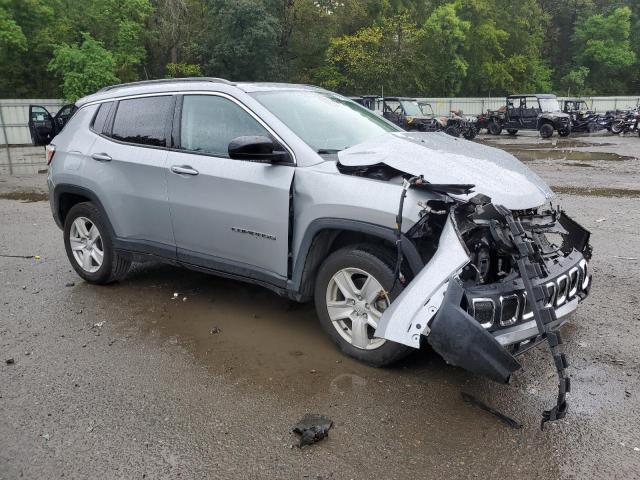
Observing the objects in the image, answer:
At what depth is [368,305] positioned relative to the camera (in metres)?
3.76

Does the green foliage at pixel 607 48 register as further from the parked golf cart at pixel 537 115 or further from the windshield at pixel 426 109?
the windshield at pixel 426 109

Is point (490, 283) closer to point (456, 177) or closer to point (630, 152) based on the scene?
point (456, 177)

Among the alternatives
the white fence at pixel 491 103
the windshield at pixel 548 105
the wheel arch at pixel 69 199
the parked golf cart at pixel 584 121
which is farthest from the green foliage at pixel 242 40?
the wheel arch at pixel 69 199

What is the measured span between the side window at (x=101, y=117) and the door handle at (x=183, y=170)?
4.13ft

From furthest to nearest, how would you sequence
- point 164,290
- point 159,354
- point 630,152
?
point 630,152
point 164,290
point 159,354

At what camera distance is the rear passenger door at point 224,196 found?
4094 mm

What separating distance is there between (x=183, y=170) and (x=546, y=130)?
25.9m

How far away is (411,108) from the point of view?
2492cm

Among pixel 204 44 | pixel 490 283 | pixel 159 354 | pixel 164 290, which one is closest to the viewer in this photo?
pixel 490 283

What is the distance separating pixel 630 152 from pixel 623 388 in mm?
18343

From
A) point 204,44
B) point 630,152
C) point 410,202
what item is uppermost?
point 204,44

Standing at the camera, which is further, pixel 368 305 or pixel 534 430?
pixel 368 305

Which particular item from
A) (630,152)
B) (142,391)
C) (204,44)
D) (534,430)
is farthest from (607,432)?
(204,44)

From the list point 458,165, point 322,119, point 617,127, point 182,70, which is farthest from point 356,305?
point 182,70
